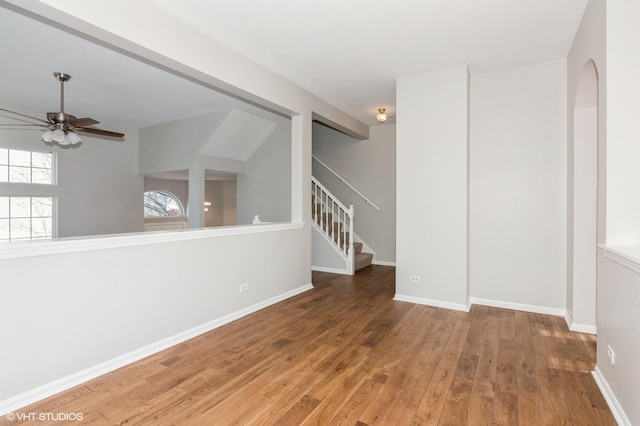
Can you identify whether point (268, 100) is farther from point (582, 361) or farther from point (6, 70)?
point (582, 361)

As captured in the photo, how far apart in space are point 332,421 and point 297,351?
943 millimetres

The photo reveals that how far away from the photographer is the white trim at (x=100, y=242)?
199 cm

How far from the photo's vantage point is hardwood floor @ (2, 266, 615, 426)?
6.30 ft

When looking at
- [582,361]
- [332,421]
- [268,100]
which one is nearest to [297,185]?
[268,100]

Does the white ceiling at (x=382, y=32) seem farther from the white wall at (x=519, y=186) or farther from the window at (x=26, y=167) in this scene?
the window at (x=26, y=167)

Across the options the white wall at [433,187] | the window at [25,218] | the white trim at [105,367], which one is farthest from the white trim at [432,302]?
the window at [25,218]

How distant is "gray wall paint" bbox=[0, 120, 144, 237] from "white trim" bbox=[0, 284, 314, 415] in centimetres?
471

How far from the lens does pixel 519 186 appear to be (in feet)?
12.5

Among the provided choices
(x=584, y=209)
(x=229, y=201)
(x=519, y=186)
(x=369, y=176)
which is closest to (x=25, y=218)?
(x=229, y=201)

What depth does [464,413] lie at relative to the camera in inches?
76.0

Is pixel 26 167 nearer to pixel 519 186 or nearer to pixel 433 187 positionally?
pixel 433 187

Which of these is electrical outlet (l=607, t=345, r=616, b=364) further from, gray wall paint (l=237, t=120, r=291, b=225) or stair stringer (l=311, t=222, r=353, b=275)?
gray wall paint (l=237, t=120, r=291, b=225)

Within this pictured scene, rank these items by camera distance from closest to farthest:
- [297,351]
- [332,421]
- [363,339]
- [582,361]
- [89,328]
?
[332,421], [89,328], [582,361], [297,351], [363,339]

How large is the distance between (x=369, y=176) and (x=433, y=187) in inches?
114
